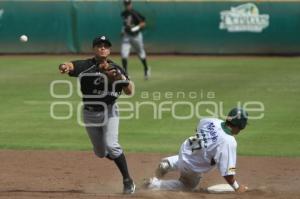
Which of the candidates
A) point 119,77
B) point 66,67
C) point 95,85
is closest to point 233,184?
point 119,77

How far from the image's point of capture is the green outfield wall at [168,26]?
24.4 meters

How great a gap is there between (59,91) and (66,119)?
344 centimetres

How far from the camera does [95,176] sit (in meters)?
9.84

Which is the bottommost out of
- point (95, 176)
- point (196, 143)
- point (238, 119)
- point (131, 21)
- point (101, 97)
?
point (95, 176)

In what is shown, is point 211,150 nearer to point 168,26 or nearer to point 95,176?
point 95,176

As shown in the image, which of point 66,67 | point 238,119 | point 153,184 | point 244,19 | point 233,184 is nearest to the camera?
point 238,119

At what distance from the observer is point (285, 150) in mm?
11398

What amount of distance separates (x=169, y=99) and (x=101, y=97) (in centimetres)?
752

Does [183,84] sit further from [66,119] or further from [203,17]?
[203,17]

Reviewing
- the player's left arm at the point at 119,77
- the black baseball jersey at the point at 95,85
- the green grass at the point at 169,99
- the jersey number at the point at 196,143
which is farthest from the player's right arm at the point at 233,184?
the green grass at the point at 169,99

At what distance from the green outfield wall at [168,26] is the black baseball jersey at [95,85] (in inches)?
646

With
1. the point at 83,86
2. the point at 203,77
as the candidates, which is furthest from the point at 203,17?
the point at 83,86

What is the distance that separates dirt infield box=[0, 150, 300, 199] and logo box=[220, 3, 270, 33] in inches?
551

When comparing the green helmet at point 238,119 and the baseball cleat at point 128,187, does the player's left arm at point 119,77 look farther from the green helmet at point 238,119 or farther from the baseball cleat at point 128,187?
the green helmet at point 238,119
